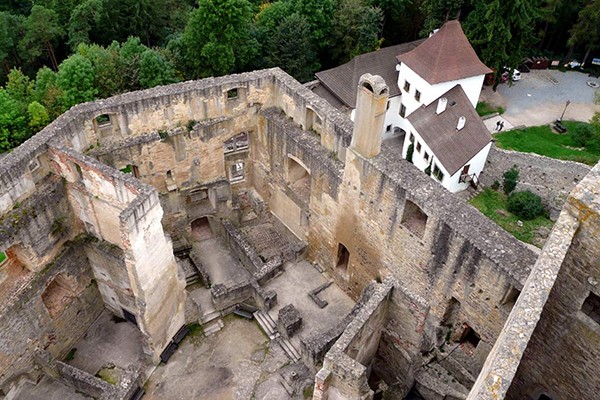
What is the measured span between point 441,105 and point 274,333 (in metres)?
16.1

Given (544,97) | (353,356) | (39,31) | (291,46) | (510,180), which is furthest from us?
(544,97)

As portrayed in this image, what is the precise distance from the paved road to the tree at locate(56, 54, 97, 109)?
82.0 feet

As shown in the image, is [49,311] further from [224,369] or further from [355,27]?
[355,27]

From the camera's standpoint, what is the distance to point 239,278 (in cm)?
2331

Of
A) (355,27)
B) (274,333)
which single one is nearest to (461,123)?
(355,27)

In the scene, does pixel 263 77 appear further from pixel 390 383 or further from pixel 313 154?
pixel 390 383

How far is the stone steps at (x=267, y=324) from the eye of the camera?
2097 cm

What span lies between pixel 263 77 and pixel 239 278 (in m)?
8.38

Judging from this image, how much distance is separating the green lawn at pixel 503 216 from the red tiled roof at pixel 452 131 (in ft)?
8.28

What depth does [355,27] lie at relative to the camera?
3509cm

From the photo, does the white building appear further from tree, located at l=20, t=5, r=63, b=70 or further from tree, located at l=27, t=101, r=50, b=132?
tree, located at l=20, t=5, r=63, b=70

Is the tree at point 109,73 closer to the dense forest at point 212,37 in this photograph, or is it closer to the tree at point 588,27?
the dense forest at point 212,37

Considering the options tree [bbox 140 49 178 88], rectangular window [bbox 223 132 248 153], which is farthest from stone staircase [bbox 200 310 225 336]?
tree [bbox 140 49 178 88]

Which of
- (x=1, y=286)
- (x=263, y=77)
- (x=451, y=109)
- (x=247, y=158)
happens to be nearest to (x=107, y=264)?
(x=1, y=286)
